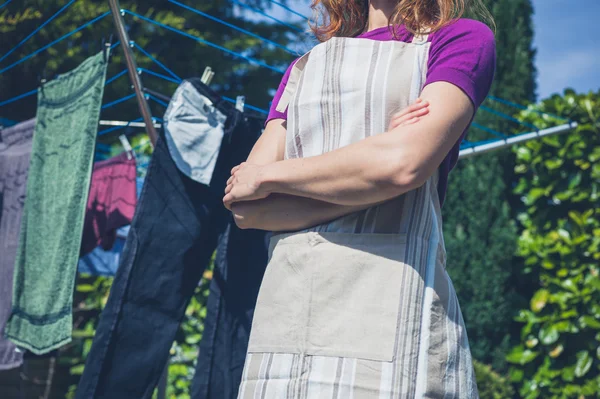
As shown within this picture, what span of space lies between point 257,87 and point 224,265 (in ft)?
15.1

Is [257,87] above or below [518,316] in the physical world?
above

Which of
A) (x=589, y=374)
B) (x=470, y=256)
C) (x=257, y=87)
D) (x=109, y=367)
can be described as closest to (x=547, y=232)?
(x=470, y=256)

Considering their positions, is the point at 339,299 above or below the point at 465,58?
below

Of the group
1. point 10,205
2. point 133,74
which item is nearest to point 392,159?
point 133,74

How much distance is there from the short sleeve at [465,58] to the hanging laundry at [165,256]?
1.39 meters

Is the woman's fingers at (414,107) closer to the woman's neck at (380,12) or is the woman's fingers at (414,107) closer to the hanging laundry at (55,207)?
the woman's neck at (380,12)

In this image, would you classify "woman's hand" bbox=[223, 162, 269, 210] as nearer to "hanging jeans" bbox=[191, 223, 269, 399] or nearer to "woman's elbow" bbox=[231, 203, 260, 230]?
"woman's elbow" bbox=[231, 203, 260, 230]

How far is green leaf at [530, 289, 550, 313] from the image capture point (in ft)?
12.5

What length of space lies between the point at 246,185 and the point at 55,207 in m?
1.65

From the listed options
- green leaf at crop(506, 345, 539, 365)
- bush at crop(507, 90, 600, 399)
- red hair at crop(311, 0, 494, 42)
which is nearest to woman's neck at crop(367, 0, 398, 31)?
red hair at crop(311, 0, 494, 42)

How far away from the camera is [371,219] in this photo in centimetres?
97

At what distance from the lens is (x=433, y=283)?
949 millimetres

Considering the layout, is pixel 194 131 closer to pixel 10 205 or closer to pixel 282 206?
pixel 10 205

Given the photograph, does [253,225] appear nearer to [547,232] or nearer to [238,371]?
[238,371]
